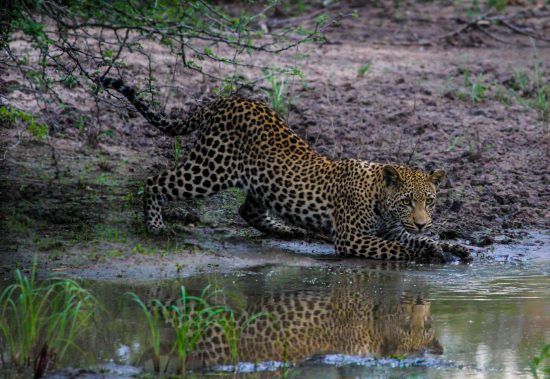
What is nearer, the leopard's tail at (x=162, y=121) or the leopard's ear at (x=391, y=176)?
the leopard's ear at (x=391, y=176)

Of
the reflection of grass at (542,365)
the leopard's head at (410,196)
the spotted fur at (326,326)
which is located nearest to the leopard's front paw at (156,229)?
the spotted fur at (326,326)

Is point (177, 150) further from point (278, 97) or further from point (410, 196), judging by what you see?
point (410, 196)

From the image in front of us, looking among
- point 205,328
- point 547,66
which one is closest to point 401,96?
point 547,66

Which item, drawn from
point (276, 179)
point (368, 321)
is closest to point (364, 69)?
point (276, 179)

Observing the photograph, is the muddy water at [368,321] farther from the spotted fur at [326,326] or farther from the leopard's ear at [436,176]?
the leopard's ear at [436,176]

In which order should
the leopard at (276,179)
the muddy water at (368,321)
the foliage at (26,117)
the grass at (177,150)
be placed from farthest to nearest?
the grass at (177,150) → the leopard at (276,179) → the foliage at (26,117) → the muddy water at (368,321)

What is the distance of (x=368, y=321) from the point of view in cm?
845

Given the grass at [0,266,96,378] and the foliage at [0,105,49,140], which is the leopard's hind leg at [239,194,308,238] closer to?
the foliage at [0,105,49,140]

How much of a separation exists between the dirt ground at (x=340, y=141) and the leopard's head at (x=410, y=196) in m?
0.96

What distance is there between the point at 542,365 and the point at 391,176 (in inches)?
155

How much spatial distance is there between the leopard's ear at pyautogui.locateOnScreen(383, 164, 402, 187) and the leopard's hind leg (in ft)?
4.33

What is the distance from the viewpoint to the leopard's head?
1075 cm

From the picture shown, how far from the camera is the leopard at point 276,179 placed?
36.6 feet

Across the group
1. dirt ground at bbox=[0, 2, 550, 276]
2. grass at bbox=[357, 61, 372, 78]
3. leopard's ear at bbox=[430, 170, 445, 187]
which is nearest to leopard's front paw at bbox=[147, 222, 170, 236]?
dirt ground at bbox=[0, 2, 550, 276]
